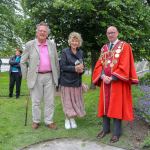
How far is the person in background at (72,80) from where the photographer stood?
8.02 metres

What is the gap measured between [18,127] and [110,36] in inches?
109

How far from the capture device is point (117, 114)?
7293mm

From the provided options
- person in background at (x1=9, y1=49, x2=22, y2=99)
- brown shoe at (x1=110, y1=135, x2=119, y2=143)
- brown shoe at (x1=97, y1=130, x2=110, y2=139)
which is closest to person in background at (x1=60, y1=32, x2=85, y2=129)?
brown shoe at (x1=97, y1=130, x2=110, y2=139)

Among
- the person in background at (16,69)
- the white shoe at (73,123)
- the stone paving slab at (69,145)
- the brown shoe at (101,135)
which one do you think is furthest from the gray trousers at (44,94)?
the person in background at (16,69)

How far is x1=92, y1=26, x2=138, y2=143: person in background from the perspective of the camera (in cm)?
722

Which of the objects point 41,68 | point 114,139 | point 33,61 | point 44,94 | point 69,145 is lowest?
point 69,145

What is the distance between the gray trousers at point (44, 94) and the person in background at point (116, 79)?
48.1 inches

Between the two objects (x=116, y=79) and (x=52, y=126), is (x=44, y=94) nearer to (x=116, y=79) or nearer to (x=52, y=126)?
(x=52, y=126)

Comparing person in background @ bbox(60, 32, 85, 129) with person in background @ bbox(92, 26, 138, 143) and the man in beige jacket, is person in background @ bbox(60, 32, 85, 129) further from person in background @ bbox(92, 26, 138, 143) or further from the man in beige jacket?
person in background @ bbox(92, 26, 138, 143)

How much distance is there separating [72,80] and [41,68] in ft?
2.10

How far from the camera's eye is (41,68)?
8.13 metres

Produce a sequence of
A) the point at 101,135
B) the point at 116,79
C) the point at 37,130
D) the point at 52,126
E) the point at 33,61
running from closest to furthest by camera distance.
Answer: the point at 116,79, the point at 101,135, the point at 33,61, the point at 37,130, the point at 52,126

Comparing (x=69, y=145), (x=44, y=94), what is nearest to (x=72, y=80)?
(x=44, y=94)

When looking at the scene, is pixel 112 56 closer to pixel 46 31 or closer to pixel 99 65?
pixel 99 65
